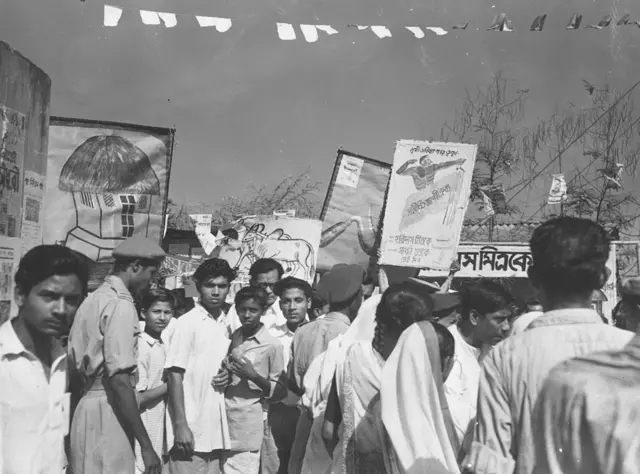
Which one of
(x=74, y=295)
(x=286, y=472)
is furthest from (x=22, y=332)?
(x=286, y=472)

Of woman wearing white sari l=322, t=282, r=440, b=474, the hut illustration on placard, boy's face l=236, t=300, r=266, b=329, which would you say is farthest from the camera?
the hut illustration on placard

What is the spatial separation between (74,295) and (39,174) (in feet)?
3.77

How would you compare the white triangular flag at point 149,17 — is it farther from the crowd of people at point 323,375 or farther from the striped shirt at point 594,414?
the striped shirt at point 594,414

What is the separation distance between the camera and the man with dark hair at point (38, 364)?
2.27m

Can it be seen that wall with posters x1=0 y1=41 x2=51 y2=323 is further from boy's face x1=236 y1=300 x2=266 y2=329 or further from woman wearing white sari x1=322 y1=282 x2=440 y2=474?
boy's face x1=236 y1=300 x2=266 y2=329

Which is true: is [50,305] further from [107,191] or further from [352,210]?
[352,210]

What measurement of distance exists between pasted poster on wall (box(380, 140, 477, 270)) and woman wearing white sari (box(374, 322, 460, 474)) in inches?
181

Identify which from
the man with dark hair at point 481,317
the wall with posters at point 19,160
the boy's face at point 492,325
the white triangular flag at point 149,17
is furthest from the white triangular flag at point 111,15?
the boy's face at point 492,325

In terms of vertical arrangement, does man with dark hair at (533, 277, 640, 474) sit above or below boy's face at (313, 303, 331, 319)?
above

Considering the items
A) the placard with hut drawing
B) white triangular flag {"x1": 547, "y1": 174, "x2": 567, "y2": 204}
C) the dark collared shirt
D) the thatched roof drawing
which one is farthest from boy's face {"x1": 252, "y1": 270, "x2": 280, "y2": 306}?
white triangular flag {"x1": 547, "y1": 174, "x2": 567, "y2": 204}

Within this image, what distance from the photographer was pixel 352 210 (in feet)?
30.2

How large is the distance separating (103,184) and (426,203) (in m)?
3.49

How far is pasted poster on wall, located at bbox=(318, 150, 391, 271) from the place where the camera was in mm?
9109

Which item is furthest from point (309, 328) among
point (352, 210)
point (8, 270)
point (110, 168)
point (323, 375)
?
point (352, 210)
